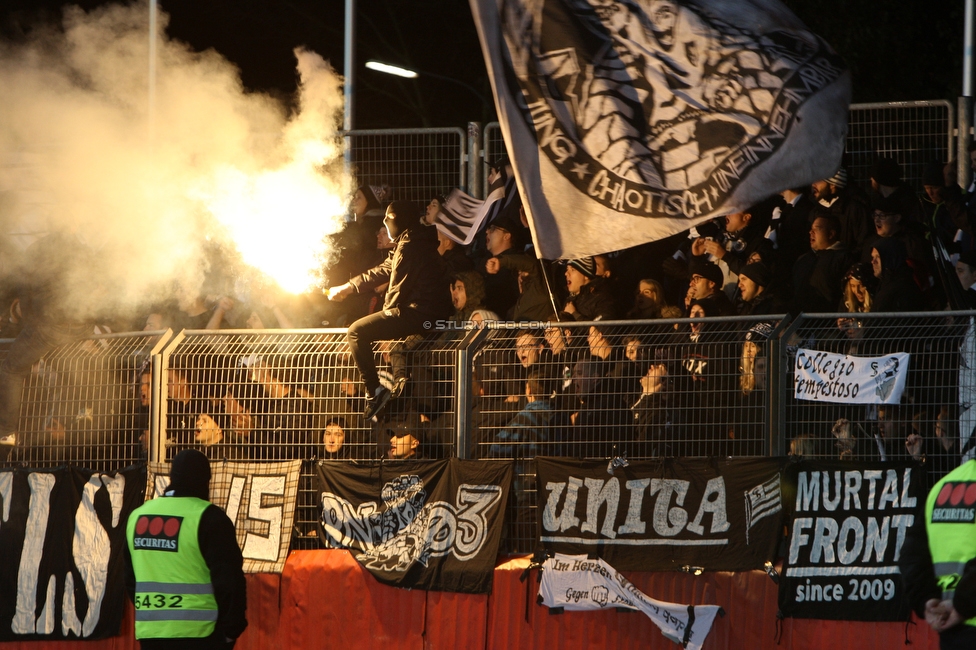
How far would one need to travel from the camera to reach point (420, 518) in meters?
10.5

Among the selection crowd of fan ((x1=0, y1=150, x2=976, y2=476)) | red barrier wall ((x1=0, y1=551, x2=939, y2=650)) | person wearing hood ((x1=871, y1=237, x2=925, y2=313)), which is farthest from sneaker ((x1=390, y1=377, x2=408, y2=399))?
person wearing hood ((x1=871, y1=237, x2=925, y2=313))

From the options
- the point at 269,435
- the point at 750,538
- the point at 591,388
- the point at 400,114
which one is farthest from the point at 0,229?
the point at 400,114

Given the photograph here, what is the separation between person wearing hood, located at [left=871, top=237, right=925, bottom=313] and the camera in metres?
9.63

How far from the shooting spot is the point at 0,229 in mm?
16250

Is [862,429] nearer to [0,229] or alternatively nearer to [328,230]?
[328,230]

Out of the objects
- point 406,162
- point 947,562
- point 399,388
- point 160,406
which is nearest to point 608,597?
point 399,388

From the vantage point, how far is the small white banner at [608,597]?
947cm

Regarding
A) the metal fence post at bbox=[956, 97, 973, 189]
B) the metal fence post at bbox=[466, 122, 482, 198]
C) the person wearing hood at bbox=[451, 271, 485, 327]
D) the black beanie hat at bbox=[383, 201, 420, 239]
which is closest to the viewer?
the black beanie hat at bbox=[383, 201, 420, 239]

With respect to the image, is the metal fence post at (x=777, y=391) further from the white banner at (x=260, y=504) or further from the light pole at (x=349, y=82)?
the light pole at (x=349, y=82)

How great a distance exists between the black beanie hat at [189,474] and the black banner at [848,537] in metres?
4.12

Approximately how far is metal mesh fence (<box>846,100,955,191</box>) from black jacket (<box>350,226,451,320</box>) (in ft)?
14.7

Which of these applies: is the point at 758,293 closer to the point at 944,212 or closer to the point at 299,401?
the point at 944,212

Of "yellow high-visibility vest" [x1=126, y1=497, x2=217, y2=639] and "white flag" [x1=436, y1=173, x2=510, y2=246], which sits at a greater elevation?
"white flag" [x1=436, y1=173, x2=510, y2=246]

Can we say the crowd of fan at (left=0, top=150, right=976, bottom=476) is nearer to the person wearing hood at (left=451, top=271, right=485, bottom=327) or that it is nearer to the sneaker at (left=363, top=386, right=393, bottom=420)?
the person wearing hood at (left=451, top=271, right=485, bottom=327)
